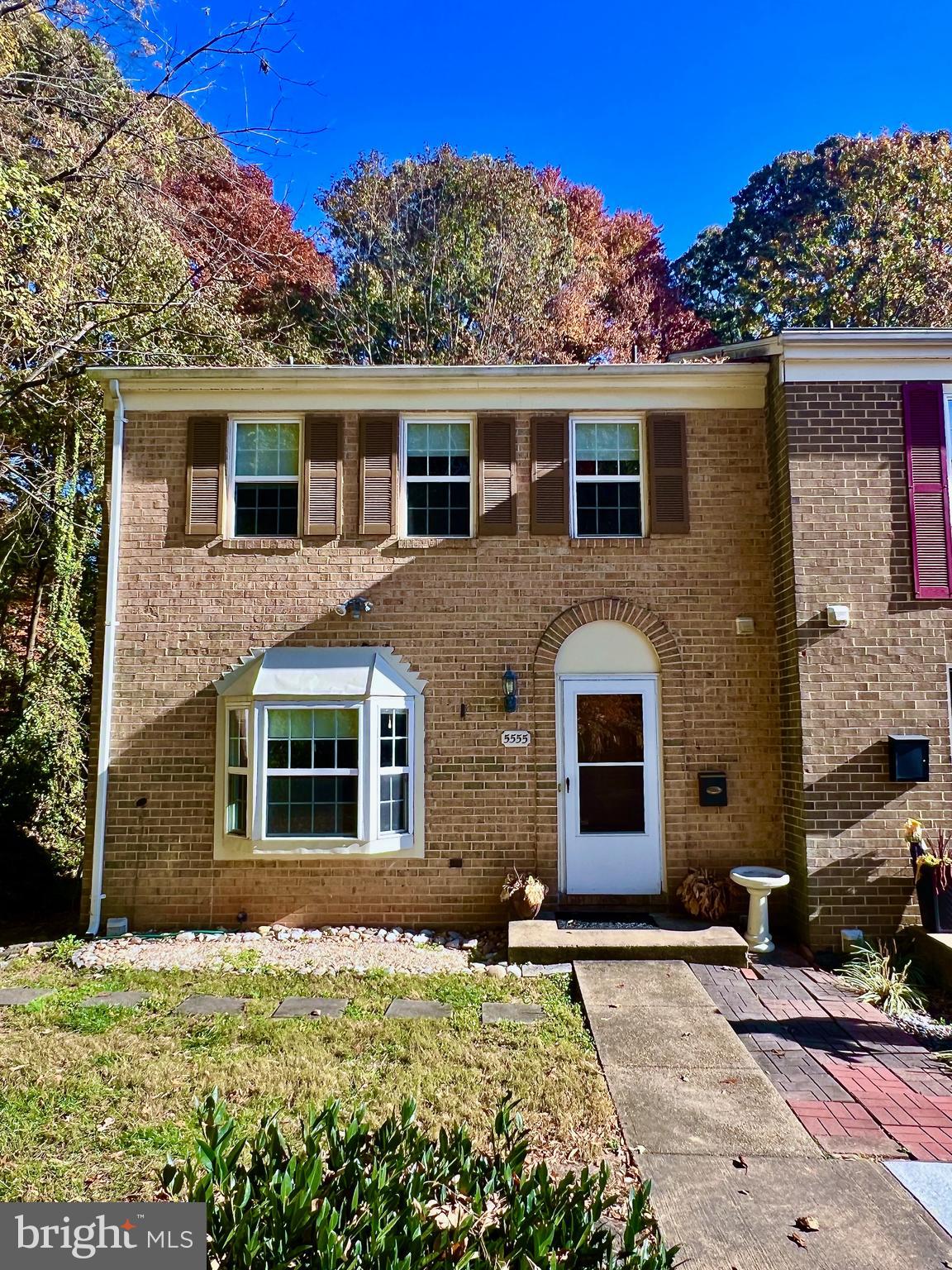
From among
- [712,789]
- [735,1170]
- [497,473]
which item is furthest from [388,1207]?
[497,473]

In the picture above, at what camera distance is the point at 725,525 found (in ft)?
28.0

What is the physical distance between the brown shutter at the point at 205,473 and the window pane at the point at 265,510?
0.80ft

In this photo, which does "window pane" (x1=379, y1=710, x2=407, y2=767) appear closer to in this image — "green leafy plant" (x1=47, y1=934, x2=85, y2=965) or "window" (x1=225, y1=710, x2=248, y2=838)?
"window" (x1=225, y1=710, x2=248, y2=838)

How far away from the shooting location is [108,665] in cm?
843

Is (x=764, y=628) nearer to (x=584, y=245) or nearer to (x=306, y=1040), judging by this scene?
(x=306, y=1040)

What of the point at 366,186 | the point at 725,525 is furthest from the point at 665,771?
the point at 366,186

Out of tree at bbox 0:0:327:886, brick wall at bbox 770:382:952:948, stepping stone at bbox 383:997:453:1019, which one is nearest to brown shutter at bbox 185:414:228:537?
tree at bbox 0:0:327:886

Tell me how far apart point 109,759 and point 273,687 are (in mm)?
2116

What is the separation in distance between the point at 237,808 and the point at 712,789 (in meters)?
5.15

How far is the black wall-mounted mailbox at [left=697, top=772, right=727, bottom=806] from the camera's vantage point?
8.16m

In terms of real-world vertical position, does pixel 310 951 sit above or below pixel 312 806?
below

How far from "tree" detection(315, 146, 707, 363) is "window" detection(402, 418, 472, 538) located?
9.06 meters

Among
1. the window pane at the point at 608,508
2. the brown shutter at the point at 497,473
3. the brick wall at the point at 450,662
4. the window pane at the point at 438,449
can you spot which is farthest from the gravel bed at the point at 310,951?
the window pane at the point at 438,449

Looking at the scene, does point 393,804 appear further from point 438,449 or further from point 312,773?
point 438,449
